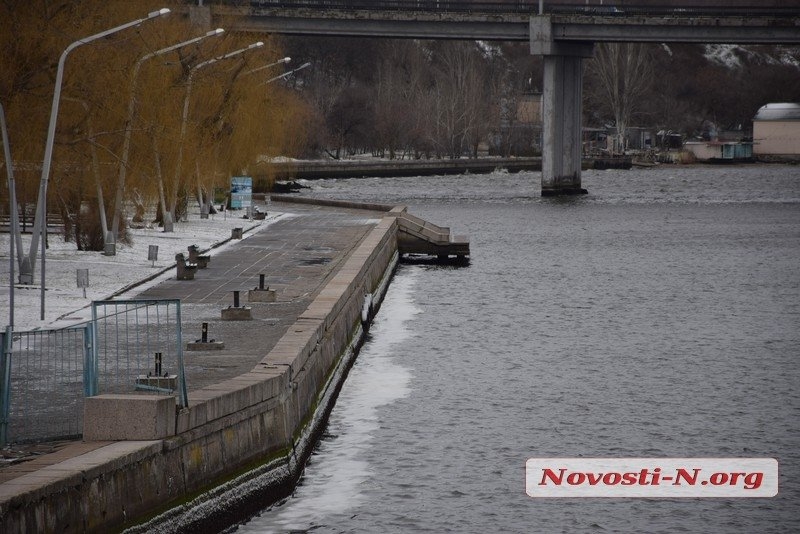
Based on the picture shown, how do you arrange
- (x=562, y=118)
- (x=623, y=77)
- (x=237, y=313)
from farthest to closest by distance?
(x=623, y=77), (x=562, y=118), (x=237, y=313)

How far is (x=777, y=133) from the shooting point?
188 meters

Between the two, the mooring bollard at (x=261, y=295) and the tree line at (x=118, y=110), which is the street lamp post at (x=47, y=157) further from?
the mooring bollard at (x=261, y=295)

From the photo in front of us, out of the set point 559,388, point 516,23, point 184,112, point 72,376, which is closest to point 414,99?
point 516,23

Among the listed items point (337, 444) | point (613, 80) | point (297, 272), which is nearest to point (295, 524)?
point (337, 444)

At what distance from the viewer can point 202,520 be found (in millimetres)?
15516

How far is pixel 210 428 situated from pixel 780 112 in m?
180

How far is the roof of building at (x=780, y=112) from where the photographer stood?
186 metres

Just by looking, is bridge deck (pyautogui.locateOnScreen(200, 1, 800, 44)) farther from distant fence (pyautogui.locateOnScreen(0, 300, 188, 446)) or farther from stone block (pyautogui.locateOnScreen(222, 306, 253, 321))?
distant fence (pyautogui.locateOnScreen(0, 300, 188, 446))

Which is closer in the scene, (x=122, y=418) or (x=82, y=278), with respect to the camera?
(x=122, y=418)

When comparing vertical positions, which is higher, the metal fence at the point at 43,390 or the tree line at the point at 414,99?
the tree line at the point at 414,99

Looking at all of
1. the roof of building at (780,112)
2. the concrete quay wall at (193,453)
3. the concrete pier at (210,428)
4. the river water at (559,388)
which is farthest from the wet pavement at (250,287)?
the roof of building at (780,112)

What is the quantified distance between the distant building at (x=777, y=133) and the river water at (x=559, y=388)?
133 m

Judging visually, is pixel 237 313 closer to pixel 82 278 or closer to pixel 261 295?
pixel 261 295

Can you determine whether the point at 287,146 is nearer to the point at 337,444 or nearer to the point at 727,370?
the point at 727,370
